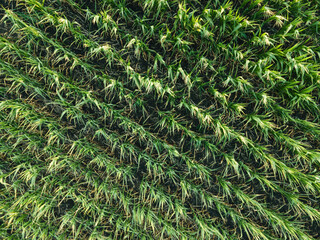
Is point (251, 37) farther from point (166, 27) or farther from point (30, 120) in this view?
point (30, 120)

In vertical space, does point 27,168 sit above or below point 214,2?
below

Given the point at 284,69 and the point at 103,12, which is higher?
the point at 284,69

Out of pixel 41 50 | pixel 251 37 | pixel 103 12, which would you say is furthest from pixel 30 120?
pixel 251 37

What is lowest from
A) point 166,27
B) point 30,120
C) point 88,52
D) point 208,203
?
point 30,120

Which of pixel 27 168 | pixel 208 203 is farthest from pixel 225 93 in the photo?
pixel 27 168

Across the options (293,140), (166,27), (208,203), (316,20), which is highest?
(316,20)

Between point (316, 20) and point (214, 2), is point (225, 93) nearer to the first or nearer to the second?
point (214, 2)
